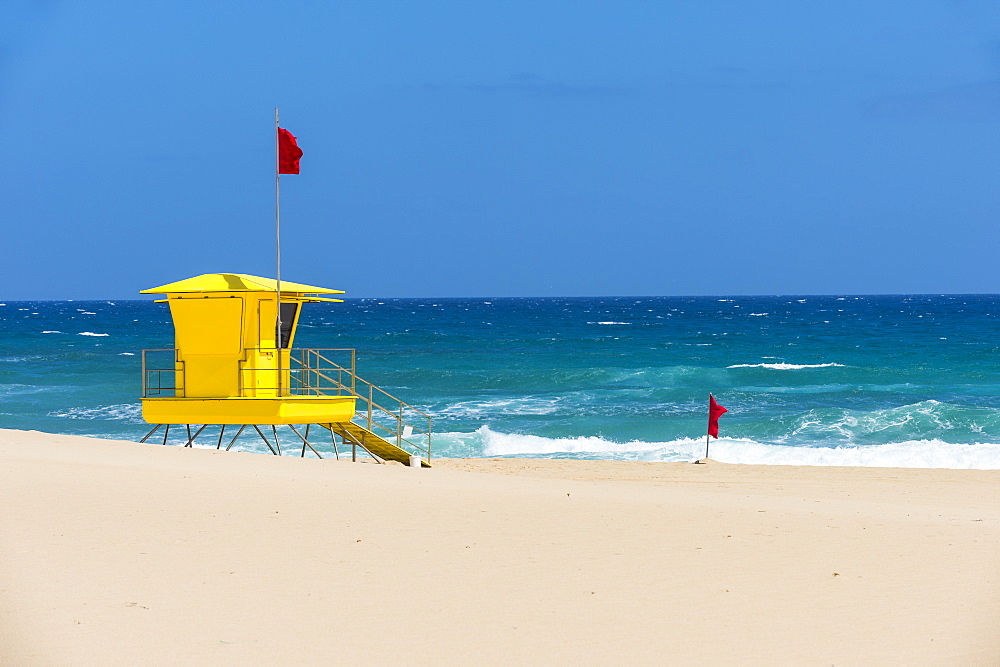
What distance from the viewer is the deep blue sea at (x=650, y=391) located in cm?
2823

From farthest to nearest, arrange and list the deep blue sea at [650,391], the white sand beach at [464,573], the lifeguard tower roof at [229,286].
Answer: the deep blue sea at [650,391]
the lifeguard tower roof at [229,286]
the white sand beach at [464,573]

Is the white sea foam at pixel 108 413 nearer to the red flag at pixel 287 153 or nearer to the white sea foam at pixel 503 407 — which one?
the white sea foam at pixel 503 407

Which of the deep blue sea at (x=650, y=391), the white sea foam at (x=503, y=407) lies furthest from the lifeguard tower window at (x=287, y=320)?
the white sea foam at (x=503, y=407)

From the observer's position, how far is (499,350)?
209ft

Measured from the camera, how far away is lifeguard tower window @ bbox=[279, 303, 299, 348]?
65.6 ft

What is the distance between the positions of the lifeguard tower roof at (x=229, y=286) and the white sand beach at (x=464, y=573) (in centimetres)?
509

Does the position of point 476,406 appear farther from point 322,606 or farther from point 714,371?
point 322,606

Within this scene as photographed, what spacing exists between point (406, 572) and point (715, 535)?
138 inches

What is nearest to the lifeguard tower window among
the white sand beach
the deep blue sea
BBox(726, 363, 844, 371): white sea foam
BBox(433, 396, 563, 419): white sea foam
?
the white sand beach

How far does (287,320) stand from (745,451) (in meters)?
12.5

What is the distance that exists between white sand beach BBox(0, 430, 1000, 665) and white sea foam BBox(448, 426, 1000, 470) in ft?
35.4

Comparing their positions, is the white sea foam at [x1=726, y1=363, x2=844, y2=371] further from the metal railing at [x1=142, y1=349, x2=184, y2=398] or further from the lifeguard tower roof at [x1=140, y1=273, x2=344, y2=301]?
the lifeguard tower roof at [x1=140, y1=273, x2=344, y2=301]

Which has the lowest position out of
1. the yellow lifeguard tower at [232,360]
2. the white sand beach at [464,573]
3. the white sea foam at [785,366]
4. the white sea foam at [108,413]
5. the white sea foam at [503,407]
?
the white sea foam at [108,413]

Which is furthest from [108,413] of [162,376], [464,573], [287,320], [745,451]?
[464,573]
